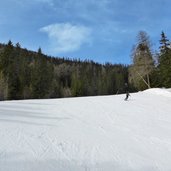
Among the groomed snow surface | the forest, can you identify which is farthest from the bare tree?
the groomed snow surface

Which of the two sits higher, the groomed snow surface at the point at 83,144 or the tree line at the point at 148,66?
the tree line at the point at 148,66

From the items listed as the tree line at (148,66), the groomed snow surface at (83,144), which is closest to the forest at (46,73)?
the tree line at (148,66)

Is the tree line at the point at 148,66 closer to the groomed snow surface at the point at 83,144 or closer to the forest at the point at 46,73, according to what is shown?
the forest at the point at 46,73

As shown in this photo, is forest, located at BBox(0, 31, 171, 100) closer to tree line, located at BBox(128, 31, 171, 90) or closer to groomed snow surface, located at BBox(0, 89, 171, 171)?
tree line, located at BBox(128, 31, 171, 90)

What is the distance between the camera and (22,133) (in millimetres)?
8711

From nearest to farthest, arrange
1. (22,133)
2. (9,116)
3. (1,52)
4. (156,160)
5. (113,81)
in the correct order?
A: (156,160)
(22,133)
(9,116)
(1,52)
(113,81)

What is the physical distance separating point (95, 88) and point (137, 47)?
5798cm

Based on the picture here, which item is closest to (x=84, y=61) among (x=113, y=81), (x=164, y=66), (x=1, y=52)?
(x=113, y=81)

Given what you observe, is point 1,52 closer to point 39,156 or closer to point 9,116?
point 9,116

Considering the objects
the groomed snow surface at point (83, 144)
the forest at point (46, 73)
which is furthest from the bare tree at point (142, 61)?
the groomed snow surface at point (83, 144)

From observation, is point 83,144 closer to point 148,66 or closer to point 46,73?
point 148,66

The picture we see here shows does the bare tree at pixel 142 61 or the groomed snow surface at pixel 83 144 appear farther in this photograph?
the bare tree at pixel 142 61

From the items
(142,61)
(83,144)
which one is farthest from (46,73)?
(83,144)

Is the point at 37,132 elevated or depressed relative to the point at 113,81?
depressed
